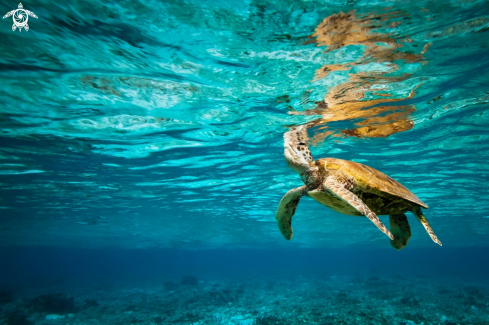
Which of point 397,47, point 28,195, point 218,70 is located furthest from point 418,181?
point 28,195

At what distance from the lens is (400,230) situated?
571 cm

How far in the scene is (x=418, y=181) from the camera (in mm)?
17891

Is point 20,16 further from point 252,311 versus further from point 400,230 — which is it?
point 252,311

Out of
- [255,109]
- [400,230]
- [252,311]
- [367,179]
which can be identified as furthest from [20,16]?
[252,311]

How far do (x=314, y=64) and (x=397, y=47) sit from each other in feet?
7.78

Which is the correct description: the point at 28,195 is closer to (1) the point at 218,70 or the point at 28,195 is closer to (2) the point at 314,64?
(1) the point at 218,70

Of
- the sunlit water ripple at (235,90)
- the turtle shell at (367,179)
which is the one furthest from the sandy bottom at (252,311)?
the turtle shell at (367,179)

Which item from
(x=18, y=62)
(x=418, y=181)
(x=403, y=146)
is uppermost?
(x=18, y=62)

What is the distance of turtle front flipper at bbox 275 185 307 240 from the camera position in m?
5.36

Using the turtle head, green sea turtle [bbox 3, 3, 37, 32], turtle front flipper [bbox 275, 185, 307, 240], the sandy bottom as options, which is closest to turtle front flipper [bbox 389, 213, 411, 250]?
turtle front flipper [bbox 275, 185, 307, 240]

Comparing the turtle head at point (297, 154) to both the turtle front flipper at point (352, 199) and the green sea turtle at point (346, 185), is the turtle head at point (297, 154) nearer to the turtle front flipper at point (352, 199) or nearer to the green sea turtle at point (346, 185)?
the green sea turtle at point (346, 185)

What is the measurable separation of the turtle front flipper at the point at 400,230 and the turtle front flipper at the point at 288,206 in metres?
2.44

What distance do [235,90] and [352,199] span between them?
20.4 ft

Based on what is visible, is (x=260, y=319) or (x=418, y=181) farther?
(x=418, y=181)
